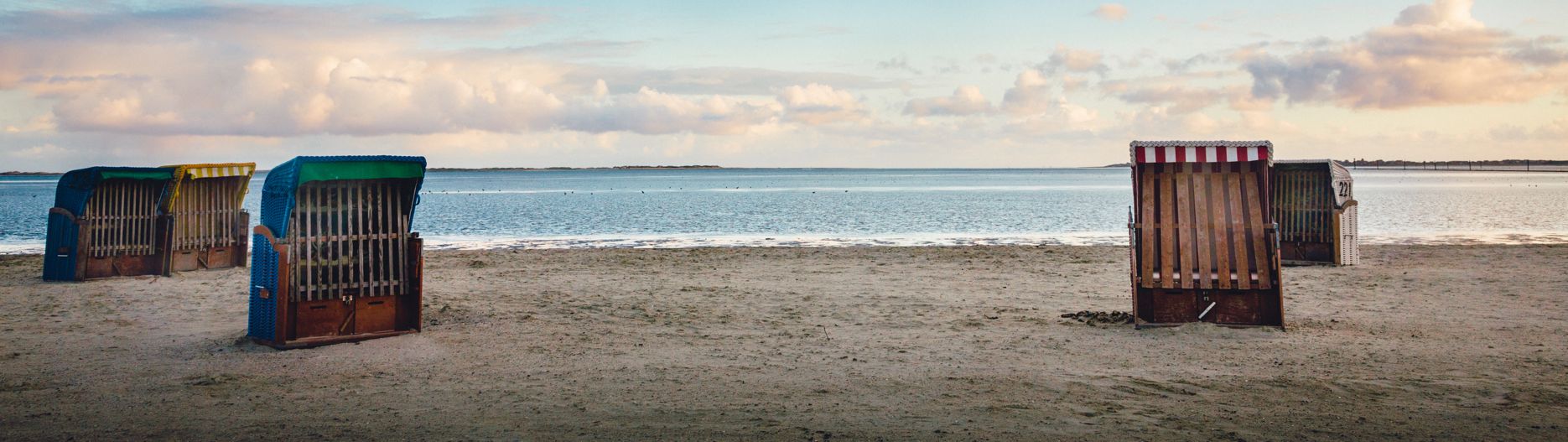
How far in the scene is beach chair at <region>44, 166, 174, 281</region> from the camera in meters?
15.9

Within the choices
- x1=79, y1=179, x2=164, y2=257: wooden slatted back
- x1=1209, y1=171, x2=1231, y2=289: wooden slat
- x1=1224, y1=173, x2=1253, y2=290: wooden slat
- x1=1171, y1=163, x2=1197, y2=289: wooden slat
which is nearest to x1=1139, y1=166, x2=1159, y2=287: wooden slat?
x1=1171, y1=163, x2=1197, y2=289: wooden slat

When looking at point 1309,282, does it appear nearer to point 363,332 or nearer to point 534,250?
point 363,332

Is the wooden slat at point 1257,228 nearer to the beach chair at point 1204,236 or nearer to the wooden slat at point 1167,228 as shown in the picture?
the beach chair at point 1204,236

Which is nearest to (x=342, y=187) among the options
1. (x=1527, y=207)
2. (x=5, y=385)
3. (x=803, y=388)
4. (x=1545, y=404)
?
(x=5, y=385)

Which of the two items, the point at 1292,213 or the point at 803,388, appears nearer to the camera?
the point at 803,388

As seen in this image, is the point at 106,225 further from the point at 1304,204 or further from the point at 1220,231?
the point at 1304,204

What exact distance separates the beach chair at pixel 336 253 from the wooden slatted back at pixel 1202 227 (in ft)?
23.7

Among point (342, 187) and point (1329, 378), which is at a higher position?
point (342, 187)

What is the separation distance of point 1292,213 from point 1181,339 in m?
9.88

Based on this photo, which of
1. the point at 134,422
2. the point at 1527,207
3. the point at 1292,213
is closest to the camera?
the point at 134,422

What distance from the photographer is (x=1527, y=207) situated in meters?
48.4

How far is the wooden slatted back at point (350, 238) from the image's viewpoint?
9.70 metres

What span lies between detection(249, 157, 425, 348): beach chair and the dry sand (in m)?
0.35

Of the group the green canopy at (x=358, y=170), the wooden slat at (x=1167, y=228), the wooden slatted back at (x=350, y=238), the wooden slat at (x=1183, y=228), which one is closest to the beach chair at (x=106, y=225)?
the wooden slatted back at (x=350, y=238)
